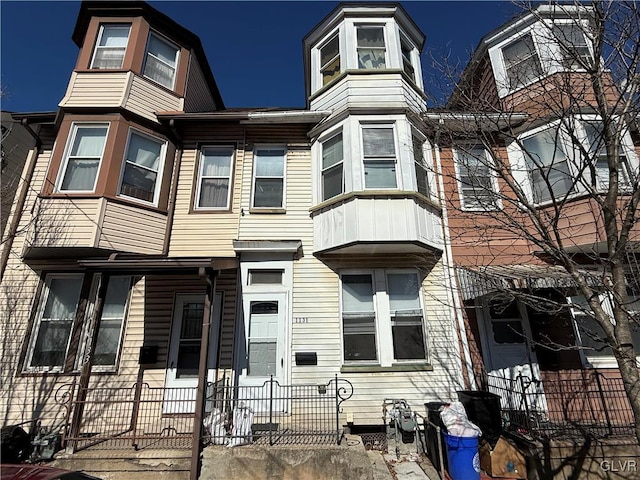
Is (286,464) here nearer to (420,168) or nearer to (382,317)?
(382,317)

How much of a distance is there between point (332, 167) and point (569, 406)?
7490 millimetres

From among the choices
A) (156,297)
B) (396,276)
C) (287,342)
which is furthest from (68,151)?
(396,276)

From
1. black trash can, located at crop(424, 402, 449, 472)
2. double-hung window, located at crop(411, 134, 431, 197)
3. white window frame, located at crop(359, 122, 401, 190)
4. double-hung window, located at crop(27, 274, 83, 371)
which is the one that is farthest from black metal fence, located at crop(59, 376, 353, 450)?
double-hung window, located at crop(411, 134, 431, 197)

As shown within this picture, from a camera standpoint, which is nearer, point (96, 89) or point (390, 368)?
point (390, 368)

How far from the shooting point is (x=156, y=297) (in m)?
7.77

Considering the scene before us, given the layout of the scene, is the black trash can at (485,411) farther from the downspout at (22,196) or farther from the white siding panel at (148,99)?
the downspout at (22,196)

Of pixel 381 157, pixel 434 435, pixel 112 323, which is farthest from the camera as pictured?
pixel 381 157

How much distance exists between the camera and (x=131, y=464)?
5.44 m

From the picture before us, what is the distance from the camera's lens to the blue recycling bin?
16.9 feet

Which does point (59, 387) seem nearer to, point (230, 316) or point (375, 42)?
point (230, 316)

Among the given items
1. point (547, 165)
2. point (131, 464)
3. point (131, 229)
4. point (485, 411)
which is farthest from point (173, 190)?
point (547, 165)

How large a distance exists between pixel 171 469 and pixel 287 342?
305cm

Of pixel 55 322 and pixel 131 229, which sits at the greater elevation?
pixel 131 229

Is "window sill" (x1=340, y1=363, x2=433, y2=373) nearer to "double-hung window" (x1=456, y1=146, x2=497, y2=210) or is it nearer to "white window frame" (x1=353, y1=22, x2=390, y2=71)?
"double-hung window" (x1=456, y1=146, x2=497, y2=210)
